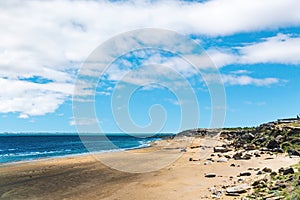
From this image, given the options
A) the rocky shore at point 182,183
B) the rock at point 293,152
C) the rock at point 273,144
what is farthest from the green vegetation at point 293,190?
the rock at point 273,144

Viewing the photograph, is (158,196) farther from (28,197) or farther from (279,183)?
(28,197)

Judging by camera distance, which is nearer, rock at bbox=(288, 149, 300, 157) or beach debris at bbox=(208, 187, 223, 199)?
beach debris at bbox=(208, 187, 223, 199)

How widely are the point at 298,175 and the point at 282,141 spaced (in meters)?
22.7

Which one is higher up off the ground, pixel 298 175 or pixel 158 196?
pixel 298 175

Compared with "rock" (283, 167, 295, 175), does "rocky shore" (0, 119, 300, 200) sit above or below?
below

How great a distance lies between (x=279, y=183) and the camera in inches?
699

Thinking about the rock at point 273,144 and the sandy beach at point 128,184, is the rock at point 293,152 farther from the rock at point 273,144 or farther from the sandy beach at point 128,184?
the rock at point 273,144

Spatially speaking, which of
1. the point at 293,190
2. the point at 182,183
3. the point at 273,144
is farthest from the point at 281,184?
the point at 273,144

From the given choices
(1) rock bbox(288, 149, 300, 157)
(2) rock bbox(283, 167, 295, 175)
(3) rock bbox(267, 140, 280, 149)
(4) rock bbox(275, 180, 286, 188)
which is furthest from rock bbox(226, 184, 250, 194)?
(3) rock bbox(267, 140, 280, 149)

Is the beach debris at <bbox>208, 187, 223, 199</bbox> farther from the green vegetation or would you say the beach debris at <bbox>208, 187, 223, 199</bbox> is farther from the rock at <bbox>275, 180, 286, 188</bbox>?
the green vegetation

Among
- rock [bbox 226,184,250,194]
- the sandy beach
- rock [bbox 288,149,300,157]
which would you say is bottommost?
the sandy beach

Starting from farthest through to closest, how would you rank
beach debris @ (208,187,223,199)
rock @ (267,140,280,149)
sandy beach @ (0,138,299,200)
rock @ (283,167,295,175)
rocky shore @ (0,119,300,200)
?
rock @ (267,140,280,149), sandy beach @ (0,138,299,200), rock @ (283,167,295,175), beach debris @ (208,187,223,199), rocky shore @ (0,119,300,200)

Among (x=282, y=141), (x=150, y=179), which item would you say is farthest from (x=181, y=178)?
(x=282, y=141)

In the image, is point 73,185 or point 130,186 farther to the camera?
point 73,185
